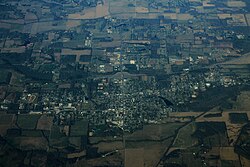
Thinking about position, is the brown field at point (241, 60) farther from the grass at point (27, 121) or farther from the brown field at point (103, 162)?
the grass at point (27, 121)

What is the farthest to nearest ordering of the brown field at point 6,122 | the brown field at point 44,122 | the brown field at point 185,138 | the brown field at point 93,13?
the brown field at point 93,13 < the brown field at point 44,122 < the brown field at point 6,122 < the brown field at point 185,138

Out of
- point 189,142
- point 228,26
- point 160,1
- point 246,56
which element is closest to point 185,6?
point 160,1

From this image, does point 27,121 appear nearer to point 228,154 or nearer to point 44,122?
point 44,122

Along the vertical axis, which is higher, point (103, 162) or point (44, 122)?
point (44, 122)

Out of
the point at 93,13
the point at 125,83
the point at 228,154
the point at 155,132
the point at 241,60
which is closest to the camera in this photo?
the point at 228,154

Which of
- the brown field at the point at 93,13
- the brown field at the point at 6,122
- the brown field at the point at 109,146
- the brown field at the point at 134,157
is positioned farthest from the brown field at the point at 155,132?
the brown field at the point at 93,13

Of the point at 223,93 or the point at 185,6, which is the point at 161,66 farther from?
the point at 185,6

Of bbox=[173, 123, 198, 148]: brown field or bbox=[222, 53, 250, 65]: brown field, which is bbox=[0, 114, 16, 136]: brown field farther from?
bbox=[222, 53, 250, 65]: brown field

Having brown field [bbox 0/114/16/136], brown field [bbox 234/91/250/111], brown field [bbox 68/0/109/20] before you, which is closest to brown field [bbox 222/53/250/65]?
brown field [bbox 234/91/250/111]

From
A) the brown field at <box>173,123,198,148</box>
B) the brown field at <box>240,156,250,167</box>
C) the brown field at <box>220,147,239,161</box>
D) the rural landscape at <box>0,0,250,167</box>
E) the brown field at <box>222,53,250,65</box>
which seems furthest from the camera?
the brown field at <box>222,53,250,65</box>

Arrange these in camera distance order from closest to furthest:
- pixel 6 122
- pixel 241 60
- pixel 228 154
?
pixel 228 154, pixel 6 122, pixel 241 60

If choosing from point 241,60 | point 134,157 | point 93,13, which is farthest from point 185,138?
point 93,13
